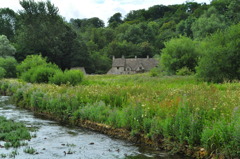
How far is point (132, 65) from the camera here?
97.1m

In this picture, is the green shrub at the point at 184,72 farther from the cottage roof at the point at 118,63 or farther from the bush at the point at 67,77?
the cottage roof at the point at 118,63

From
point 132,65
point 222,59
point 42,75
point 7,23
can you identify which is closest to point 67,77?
point 42,75

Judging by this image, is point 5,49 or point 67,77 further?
point 5,49

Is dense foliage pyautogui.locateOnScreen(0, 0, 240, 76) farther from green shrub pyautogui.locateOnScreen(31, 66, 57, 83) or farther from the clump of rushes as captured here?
the clump of rushes

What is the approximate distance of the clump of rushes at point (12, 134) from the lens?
39.7 feet

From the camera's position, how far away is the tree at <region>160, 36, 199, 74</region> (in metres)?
45.1

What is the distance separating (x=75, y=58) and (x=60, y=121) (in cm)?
6047

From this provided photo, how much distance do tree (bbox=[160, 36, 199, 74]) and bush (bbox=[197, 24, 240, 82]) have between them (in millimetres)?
12783

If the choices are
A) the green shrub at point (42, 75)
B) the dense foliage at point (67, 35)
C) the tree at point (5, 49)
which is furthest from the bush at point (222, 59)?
the tree at point (5, 49)

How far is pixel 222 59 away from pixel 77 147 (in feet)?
75.6

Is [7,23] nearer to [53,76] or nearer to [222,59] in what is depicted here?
[53,76]

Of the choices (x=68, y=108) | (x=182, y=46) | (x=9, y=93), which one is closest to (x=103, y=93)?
(x=68, y=108)

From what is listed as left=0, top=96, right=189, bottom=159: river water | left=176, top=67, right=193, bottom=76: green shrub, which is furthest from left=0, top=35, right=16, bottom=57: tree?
left=0, top=96, right=189, bottom=159: river water

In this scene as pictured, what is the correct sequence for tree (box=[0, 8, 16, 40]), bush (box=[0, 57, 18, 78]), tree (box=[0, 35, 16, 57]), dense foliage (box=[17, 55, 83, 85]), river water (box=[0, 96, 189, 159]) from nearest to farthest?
river water (box=[0, 96, 189, 159])
dense foliage (box=[17, 55, 83, 85])
bush (box=[0, 57, 18, 78])
tree (box=[0, 35, 16, 57])
tree (box=[0, 8, 16, 40])
